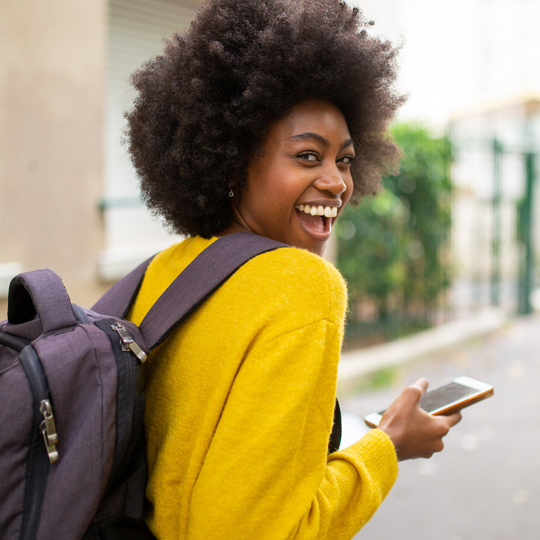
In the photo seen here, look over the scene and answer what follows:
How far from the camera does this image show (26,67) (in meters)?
3.97

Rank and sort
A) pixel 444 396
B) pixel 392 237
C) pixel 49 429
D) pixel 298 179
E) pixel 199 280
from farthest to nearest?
1. pixel 392 237
2. pixel 444 396
3. pixel 298 179
4. pixel 199 280
5. pixel 49 429

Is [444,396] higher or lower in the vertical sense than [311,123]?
lower

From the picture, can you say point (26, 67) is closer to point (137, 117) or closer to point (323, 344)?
point (137, 117)

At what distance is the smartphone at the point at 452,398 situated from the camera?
1.53 meters

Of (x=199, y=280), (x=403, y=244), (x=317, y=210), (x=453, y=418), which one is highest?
(x=317, y=210)

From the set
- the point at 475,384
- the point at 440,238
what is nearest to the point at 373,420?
the point at 475,384

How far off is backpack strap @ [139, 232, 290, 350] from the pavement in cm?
66

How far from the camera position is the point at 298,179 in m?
1.37

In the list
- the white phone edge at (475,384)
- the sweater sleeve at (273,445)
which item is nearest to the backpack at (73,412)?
the sweater sleeve at (273,445)

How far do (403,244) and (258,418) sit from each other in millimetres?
6355

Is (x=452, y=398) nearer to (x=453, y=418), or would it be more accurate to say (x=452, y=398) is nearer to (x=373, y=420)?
(x=453, y=418)

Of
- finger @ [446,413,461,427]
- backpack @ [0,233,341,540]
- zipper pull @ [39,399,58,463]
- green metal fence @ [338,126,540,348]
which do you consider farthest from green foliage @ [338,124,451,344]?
zipper pull @ [39,399,58,463]

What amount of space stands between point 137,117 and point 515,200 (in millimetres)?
8536

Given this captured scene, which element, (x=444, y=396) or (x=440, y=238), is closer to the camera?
(x=444, y=396)
